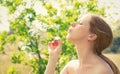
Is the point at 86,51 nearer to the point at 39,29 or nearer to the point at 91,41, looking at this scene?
the point at 91,41

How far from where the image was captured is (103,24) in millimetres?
2117

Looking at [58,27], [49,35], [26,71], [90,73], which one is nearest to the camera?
[90,73]

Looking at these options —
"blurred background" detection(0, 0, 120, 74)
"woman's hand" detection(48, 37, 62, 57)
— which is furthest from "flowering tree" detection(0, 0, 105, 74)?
"woman's hand" detection(48, 37, 62, 57)

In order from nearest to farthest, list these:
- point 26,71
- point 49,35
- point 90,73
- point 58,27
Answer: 1. point 90,73
2. point 58,27
3. point 49,35
4. point 26,71

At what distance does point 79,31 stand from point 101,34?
132 millimetres

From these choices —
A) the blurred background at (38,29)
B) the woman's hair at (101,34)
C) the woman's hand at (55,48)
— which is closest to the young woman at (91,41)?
the woman's hair at (101,34)

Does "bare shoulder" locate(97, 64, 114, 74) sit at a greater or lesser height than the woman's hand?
lesser

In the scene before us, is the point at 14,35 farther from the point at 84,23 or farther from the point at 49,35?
the point at 84,23

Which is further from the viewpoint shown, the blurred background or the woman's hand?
the blurred background

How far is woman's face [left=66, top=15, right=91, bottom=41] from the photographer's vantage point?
83.6 inches

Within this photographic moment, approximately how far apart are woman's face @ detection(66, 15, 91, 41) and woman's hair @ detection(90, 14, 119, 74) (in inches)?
1.2

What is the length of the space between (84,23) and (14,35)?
378 centimetres

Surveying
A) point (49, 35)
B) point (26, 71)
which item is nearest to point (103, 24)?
point (49, 35)

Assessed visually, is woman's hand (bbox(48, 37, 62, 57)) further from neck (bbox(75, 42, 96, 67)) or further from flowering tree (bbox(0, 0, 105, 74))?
flowering tree (bbox(0, 0, 105, 74))
